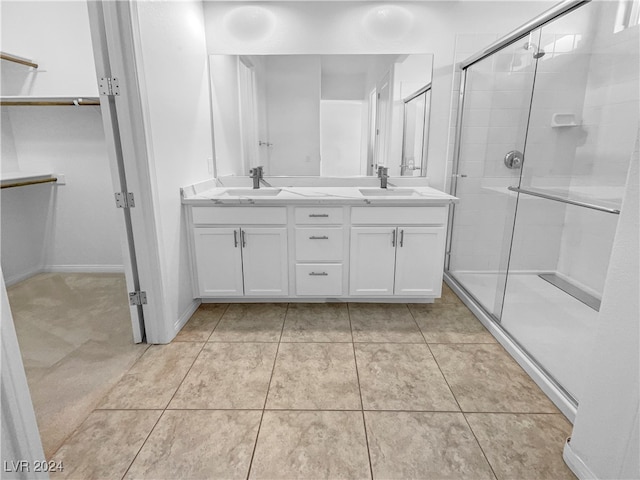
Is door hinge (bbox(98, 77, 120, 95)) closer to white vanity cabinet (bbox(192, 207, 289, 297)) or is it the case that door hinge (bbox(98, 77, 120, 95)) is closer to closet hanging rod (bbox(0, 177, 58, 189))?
white vanity cabinet (bbox(192, 207, 289, 297))

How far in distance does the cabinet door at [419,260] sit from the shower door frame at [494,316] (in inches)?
14.1

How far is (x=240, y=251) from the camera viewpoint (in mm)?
2414

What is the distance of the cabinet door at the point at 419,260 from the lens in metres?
2.38

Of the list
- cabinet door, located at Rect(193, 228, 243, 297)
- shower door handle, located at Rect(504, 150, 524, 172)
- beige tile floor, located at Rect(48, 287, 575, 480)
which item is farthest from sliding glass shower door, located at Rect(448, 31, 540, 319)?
cabinet door, located at Rect(193, 228, 243, 297)

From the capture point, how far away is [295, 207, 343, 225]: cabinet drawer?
7.75 ft

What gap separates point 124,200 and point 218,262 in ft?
2.49

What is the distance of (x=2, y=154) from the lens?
2834 mm

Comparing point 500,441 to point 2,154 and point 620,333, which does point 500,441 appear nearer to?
point 620,333

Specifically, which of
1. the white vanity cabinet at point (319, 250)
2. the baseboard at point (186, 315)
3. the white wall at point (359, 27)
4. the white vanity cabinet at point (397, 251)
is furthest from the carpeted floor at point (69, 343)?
the white wall at point (359, 27)

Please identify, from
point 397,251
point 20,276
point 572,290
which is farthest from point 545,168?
point 20,276

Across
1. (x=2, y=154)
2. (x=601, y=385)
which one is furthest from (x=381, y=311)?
(x=2, y=154)

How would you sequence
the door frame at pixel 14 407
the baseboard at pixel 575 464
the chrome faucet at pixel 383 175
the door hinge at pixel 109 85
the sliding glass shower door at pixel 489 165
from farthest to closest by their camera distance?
the chrome faucet at pixel 383 175, the sliding glass shower door at pixel 489 165, the door hinge at pixel 109 85, the baseboard at pixel 575 464, the door frame at pixel 14 407

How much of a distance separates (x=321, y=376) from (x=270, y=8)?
2.60 metres

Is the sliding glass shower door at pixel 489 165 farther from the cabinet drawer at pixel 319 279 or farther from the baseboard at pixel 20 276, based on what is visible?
the baseboard at pixel 20 276
